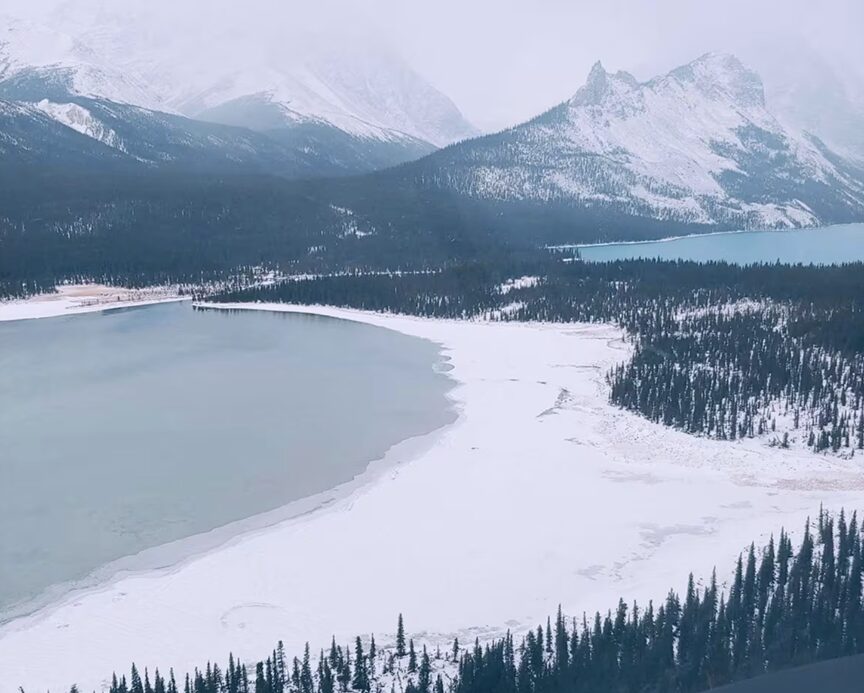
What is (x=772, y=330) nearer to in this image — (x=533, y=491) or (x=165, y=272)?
(x=533, y=491)

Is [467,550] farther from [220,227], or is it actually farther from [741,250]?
[741,250]

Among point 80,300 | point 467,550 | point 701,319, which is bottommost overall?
point 467,550

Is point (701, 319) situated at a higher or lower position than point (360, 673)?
higher

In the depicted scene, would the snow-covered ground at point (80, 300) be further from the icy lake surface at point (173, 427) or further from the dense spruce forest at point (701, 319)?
the icy lake surface at point (173, 427)

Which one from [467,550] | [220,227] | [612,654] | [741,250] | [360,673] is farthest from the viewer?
[741,250]

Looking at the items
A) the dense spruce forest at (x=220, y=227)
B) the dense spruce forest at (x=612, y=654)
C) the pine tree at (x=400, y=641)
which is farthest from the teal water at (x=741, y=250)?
the pine tree at (x=400, y=641)

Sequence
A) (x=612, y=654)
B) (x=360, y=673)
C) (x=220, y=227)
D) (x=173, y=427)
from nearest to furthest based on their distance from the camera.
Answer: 1. (x=360, y=673)
2. (x=612, y=654)
3. (x=173, y=427)
4. (x=220, y=227)

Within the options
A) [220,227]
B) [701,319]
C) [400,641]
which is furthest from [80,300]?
[400,641]
